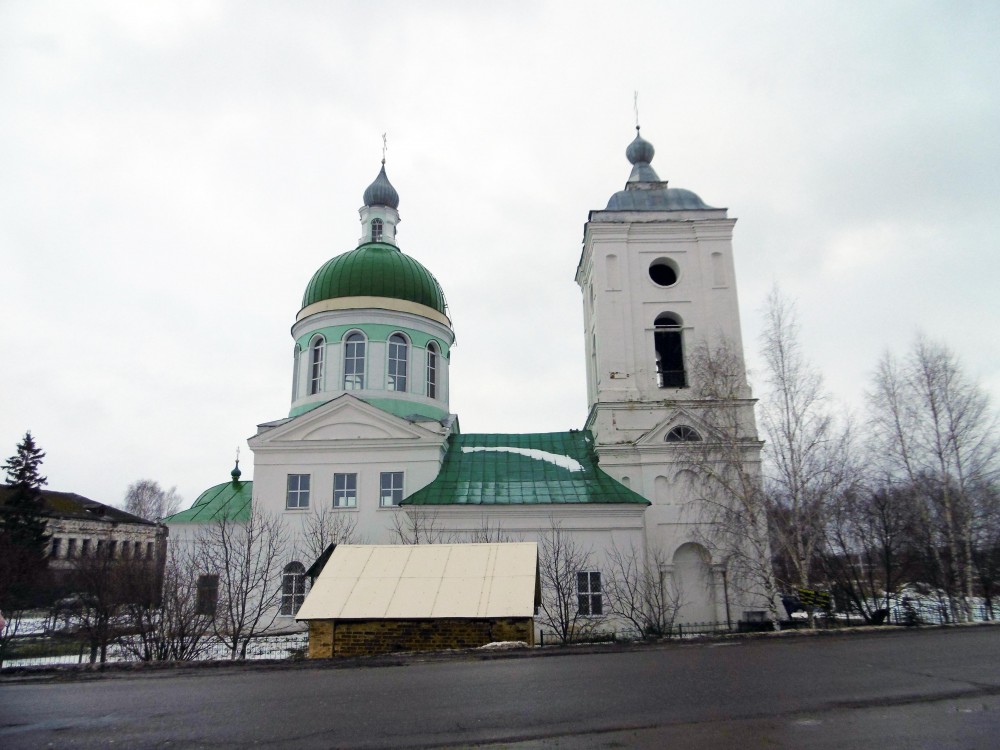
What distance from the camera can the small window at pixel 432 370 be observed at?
91.1 feet

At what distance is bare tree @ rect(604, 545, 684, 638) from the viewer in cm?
1950

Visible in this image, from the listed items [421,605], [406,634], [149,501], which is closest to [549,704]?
[406,634]

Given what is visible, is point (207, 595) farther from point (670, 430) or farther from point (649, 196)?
point (649, 196)

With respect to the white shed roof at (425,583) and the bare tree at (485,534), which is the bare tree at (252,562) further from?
the white shed roof at (425,583)

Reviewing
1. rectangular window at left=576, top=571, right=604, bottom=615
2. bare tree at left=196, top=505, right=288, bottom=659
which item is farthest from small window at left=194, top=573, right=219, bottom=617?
rectangular window at left=576, top=571, right=604, bottom=615

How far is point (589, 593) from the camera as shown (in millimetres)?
21359

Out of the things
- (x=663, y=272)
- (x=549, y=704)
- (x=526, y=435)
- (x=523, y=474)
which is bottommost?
(x=549, y=704)

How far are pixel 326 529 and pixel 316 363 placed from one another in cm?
735

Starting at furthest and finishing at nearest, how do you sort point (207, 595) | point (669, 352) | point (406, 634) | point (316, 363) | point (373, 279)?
point (373, 279) < point (316, 363) < point (669, 352) < point (207, 595) < point (406, 634)

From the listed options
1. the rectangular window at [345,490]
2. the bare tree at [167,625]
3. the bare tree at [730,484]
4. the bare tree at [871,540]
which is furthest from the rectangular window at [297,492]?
the bare tree at [871,540]

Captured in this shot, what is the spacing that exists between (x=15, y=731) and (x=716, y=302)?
23.0 metres

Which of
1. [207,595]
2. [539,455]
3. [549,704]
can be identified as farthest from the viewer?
[539,455]

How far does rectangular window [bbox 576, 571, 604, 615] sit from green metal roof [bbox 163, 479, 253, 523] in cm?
1164

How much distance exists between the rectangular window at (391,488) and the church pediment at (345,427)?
1.19 meters
